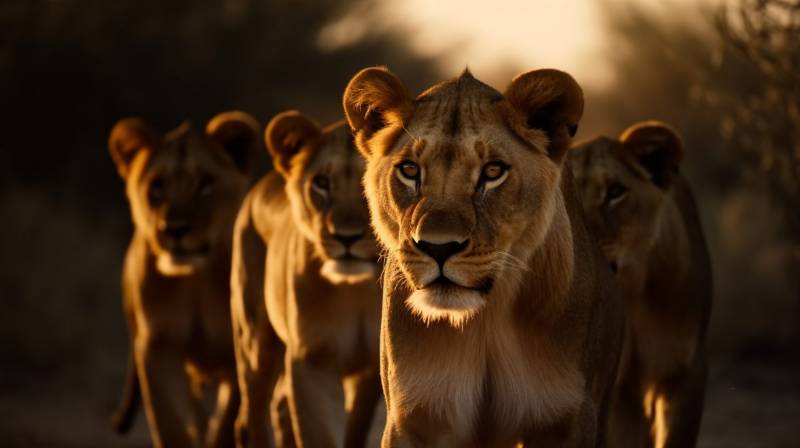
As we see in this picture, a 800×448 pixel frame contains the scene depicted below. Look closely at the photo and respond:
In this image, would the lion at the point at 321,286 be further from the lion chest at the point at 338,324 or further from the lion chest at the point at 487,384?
the lion chest at the point at 487,384

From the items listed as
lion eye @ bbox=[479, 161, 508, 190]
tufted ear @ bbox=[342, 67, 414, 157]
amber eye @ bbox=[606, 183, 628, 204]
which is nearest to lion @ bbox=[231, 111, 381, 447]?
amber eye @ bbox=[606, 183, 628, 204]

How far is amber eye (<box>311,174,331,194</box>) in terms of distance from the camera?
6219 millimetres

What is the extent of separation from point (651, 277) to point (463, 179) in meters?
2.08

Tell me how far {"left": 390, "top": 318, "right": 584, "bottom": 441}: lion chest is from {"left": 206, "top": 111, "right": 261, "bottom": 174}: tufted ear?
3.48 m

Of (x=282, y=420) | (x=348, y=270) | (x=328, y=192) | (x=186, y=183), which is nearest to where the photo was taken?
(x=348, y=270)

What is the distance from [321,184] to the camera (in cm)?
625

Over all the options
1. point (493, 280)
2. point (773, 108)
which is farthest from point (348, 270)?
point (773, 108)

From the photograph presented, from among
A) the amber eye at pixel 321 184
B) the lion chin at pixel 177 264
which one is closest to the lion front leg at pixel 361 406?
the amber eye at pixel 321 184

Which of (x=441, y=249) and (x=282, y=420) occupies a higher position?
(x=441, y=249)

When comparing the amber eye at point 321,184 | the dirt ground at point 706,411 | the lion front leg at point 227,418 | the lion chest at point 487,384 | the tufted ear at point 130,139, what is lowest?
the dirt ground at point 706,411

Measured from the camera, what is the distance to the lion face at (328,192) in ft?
19.5

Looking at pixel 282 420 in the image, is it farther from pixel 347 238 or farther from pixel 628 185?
pixel 628 185

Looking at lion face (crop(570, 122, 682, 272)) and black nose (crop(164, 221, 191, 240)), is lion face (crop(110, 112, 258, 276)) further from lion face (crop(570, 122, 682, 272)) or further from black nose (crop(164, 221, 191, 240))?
lion face (crop(570, 122, 682, 272))

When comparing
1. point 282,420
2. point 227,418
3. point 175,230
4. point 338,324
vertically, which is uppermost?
point 175,230
